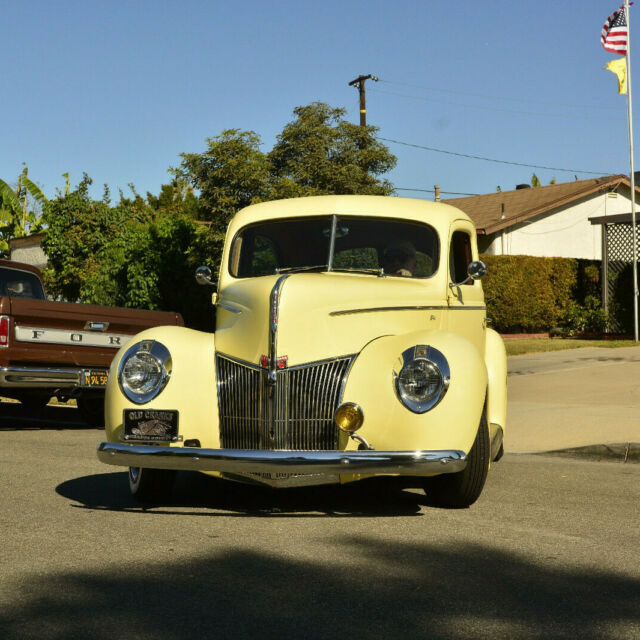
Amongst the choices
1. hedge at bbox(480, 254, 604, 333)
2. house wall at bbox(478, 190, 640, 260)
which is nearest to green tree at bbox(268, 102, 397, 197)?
hedge at bbox(480, 254, 604, 333)

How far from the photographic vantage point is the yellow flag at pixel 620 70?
86.8 feet

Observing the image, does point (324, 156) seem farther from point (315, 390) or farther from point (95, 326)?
point (315, 390)

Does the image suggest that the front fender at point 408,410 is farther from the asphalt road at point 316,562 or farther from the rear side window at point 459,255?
the rear side window at point 459,255

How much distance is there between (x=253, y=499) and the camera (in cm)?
638

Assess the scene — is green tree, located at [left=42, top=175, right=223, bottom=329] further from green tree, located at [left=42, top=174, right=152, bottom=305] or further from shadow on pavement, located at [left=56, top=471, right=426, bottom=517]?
shadow on pavement, located at [left=56, top=471, right=426, bottom=517]

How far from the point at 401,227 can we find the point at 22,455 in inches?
171

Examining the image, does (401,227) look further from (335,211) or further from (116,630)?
(116,630)

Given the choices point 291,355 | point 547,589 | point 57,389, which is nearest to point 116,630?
point 547,589

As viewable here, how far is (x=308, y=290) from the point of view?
587 centimetres

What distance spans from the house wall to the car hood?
2594 cm

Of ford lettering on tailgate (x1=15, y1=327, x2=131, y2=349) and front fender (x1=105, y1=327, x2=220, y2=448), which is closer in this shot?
front fender (x1=105, y1=327, x2=220, y2=448)

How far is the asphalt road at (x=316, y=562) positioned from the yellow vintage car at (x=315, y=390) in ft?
1.18

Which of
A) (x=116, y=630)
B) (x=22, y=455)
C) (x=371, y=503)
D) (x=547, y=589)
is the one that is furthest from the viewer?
(x=22, y=455)

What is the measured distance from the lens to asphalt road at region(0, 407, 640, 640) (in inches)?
144
